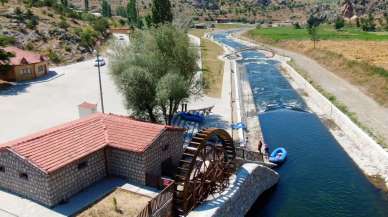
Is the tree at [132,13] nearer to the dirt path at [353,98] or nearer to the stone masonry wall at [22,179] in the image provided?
the dirt path at [353,98]

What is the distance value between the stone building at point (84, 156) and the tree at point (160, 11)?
4361cm

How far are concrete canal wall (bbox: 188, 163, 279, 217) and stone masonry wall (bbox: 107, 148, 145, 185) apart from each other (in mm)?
3522

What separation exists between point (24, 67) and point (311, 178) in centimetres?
4043

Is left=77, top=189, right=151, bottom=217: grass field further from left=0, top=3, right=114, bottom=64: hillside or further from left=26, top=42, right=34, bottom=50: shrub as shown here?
left=26, top=42, right=34, bottom=50: shrub

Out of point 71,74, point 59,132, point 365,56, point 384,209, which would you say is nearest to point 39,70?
point 71,74

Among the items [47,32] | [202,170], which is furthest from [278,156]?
[47,32]

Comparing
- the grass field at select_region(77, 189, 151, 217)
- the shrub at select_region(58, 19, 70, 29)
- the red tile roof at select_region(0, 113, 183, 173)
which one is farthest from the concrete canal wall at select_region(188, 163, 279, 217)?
the shrub at select_region(58, 19, 70, 29)

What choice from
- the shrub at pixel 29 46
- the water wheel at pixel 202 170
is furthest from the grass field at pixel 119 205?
the shrub at pixel 29 46

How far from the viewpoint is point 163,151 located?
23891mm

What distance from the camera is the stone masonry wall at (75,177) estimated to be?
2011cm

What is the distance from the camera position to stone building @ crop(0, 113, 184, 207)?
2014 centimetres

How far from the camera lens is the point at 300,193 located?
94.0 ft

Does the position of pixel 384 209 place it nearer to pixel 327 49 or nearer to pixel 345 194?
pixel 345 194

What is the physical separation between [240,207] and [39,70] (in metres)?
42.2
